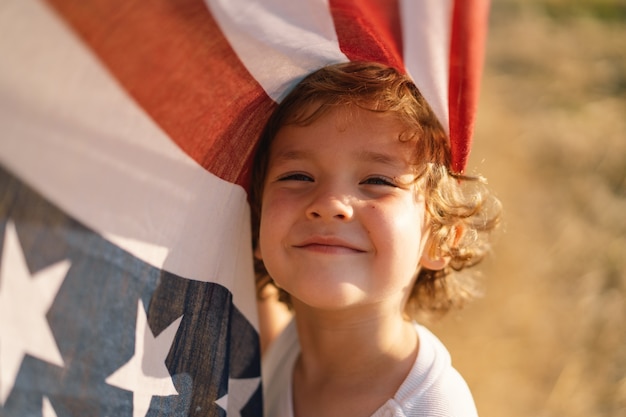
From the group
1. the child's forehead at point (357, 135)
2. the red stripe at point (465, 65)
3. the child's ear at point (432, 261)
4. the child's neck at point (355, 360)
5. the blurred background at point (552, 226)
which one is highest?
the red stripe at point (465, 65)

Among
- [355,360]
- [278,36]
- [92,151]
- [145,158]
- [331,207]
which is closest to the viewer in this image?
[92,151]

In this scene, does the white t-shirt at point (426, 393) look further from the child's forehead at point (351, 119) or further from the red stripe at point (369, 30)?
the red stripe at point (369, 30)

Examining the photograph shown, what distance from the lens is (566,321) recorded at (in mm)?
3205

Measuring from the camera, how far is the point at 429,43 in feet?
3.45

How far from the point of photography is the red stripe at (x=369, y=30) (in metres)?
1.05

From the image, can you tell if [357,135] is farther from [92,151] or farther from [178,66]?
[92,151]

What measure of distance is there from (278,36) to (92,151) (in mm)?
349

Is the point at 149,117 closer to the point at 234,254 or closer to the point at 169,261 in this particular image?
the point at 169,261

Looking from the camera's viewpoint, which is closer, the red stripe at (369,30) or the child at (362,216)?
the red stripe at (369,30)

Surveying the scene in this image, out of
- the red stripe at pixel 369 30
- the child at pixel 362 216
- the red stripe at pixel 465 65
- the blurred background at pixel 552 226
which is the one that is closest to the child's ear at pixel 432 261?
the child at pixel 362 216

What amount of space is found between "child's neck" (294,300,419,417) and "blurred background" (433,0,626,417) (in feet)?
4.28

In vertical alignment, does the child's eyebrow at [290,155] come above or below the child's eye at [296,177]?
above

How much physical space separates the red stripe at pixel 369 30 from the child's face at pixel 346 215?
0.14 m

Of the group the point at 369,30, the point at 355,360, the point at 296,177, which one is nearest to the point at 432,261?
the point at 355,360
